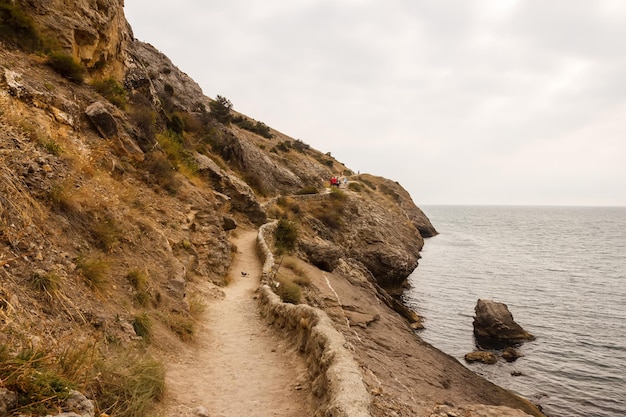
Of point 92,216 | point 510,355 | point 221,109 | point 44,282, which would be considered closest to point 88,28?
point 92,216

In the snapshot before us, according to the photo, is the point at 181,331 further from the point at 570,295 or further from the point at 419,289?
the point at 570,295

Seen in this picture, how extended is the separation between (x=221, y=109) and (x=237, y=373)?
47.0 m

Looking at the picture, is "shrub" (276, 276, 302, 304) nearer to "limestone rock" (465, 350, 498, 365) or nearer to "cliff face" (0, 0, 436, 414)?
"cliff face" (0, 0, 436, 414)

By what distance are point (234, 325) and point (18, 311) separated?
21.3 ft

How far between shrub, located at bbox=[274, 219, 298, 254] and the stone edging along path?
38.2 ft

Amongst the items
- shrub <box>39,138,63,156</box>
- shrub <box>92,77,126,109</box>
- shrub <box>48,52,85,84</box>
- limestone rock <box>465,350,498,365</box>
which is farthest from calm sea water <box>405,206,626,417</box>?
shrub <box>48,52,85,84</box>

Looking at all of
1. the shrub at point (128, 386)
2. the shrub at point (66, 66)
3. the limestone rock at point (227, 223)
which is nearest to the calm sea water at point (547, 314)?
the limestone rock at point (227, 223)

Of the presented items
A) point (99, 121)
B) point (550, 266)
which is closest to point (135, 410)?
point (99, 121)

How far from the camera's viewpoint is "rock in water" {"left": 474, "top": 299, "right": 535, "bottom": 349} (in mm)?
23078

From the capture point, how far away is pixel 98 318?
21.9ft

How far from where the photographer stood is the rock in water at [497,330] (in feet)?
75.7

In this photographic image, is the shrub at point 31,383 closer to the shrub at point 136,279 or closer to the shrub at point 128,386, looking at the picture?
the shrub at point 128,386

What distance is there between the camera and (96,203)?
9.84m

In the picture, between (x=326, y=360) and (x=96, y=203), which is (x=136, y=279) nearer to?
(x=96, y=203)
